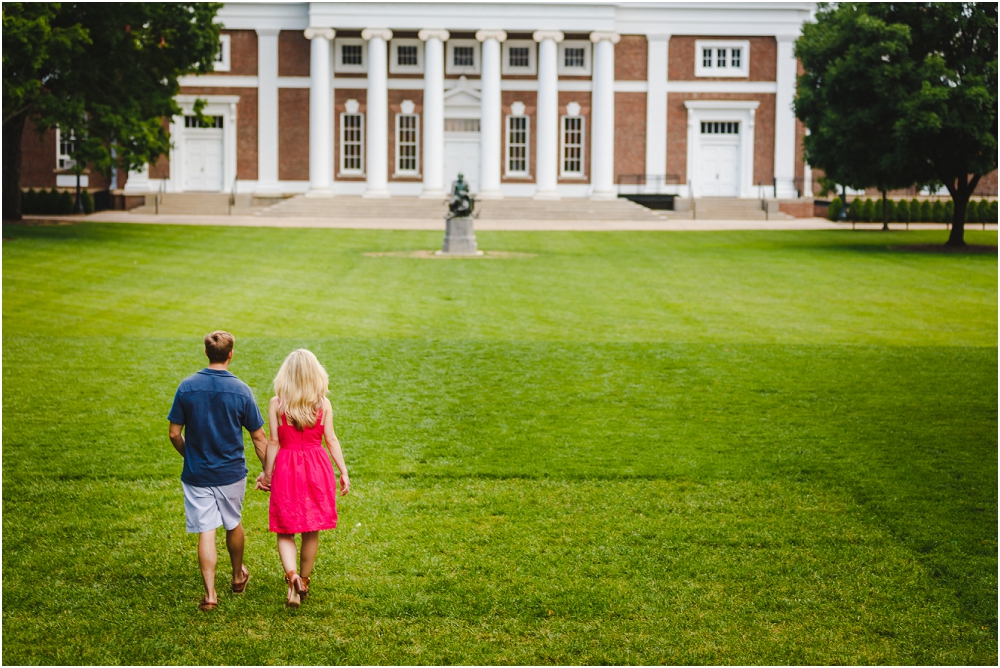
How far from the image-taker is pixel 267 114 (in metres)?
52.0

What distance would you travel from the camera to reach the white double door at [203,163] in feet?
171

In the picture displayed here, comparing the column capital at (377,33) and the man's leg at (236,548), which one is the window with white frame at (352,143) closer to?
the column capital at (377,33)

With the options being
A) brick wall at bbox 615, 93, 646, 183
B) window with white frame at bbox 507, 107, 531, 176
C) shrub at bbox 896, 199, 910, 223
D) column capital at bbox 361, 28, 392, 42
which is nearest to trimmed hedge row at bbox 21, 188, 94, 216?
column capital at bbox 361, 28, 392, 42

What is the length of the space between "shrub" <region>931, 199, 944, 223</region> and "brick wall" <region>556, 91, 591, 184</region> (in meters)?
14.4

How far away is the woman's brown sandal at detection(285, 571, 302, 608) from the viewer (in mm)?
6703

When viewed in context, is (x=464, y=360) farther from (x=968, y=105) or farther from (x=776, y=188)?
(x=776, y=188)

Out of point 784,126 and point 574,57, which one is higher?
point 574,57

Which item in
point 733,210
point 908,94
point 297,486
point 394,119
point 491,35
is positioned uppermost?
point 491,35

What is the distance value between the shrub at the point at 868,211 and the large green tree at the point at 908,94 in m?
13.2

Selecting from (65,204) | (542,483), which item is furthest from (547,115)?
(542,483)

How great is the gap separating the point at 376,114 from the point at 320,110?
2.39 m

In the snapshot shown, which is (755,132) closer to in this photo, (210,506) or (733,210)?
(733,210)

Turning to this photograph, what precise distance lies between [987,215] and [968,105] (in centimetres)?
1882

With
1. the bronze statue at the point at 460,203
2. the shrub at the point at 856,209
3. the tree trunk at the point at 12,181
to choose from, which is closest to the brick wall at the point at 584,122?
the shrub at the point at 856,209
